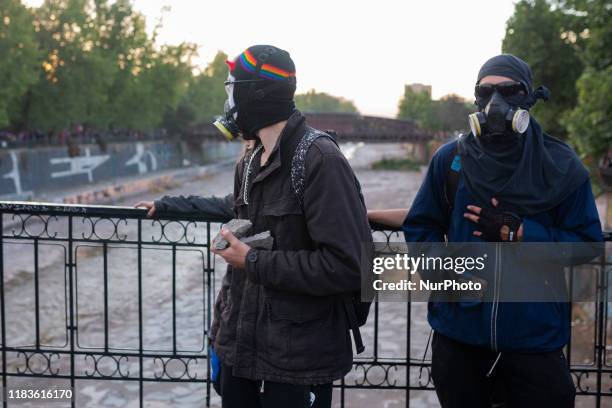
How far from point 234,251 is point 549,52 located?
26945 millimetres

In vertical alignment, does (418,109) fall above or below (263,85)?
above

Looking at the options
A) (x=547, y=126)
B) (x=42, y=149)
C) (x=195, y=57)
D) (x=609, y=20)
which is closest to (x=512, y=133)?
(x=609, y=20)

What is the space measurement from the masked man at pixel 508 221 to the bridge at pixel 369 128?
257ft

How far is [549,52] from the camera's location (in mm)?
26953

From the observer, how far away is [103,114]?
160 ft

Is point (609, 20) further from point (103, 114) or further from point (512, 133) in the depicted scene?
point (103, 114)

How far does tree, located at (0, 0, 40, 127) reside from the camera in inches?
1227

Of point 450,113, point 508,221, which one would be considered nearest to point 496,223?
point 508,221

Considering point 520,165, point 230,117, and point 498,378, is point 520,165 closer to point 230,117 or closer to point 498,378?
point 498,378

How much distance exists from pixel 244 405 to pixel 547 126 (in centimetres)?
2458

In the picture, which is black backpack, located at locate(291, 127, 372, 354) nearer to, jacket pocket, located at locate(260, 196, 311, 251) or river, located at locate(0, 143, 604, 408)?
jacket pocket, located at locate(260, 196, 311, 251)

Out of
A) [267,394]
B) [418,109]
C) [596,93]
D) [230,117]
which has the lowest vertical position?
[267,394]

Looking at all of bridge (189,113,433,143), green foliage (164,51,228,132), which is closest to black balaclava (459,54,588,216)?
green foliage (164,51,228,132)

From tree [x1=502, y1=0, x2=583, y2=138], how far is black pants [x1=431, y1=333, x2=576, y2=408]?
23.6 metres
